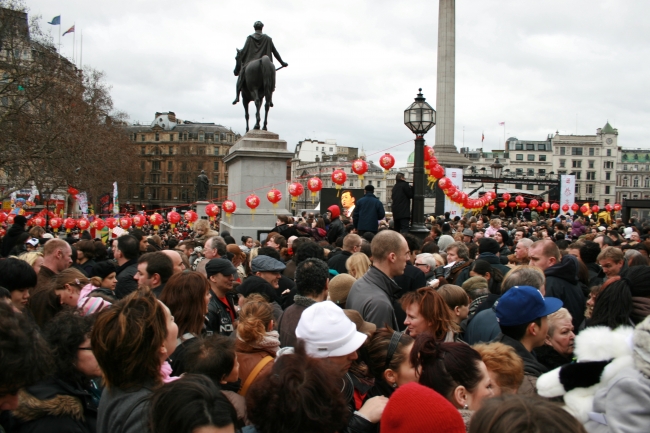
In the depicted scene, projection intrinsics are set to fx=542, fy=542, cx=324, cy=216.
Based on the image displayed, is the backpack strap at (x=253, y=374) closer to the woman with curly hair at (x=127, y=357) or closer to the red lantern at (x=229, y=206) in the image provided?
the woman with curly hair at (x=127, y=357)

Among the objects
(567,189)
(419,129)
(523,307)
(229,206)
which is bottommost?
(523,307)

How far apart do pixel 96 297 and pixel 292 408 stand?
2.48 m

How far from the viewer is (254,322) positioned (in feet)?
11.8

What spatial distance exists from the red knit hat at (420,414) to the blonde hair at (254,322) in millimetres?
1584

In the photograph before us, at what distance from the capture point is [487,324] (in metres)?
4.48

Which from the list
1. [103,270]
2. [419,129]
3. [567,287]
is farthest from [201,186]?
[567,287]

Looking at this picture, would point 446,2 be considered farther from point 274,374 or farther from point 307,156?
point 307,156

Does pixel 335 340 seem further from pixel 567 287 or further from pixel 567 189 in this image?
pixel 567 189

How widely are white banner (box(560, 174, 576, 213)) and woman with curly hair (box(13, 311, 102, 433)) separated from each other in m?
35.9

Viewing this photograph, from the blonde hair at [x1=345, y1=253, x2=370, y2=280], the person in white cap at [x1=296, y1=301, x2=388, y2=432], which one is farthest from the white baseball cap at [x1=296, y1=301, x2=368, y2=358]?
the blonde hair at [x1=345, y1=253, x2=370, y2=280]

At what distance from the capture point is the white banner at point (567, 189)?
35312 mm

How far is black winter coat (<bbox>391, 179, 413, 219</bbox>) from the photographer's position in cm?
1045

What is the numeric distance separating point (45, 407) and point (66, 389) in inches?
7.4

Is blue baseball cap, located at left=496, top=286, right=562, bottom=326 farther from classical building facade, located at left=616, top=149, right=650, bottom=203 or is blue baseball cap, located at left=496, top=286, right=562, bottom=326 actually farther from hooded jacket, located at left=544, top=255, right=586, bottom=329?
classical building facade, located at left=616, top=149, right=650, bottom=203
